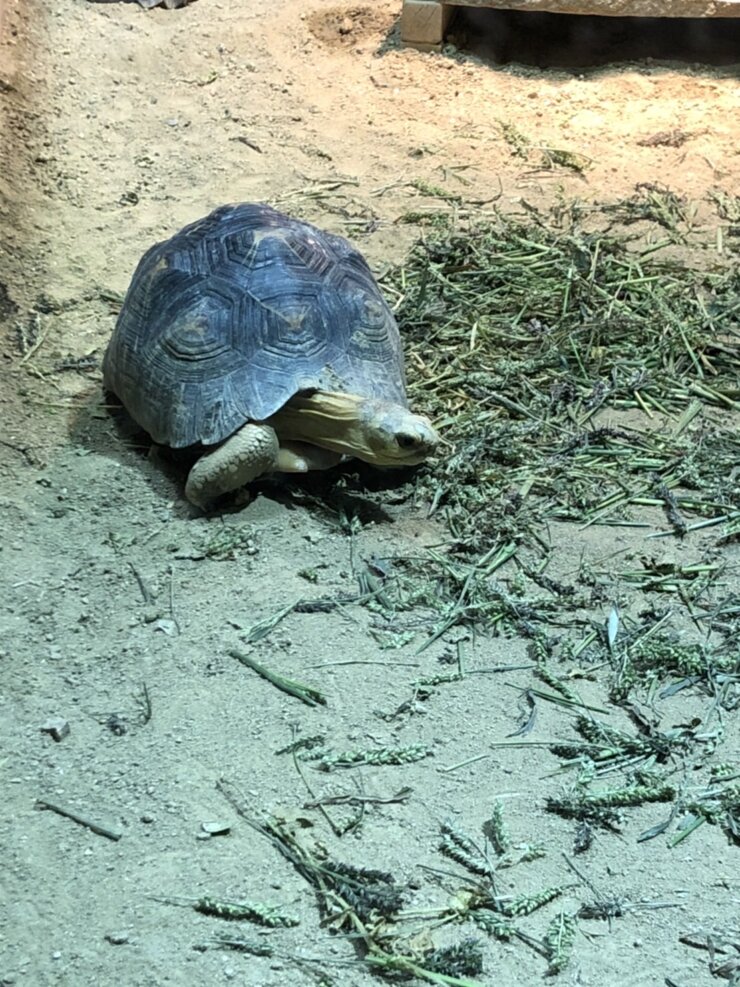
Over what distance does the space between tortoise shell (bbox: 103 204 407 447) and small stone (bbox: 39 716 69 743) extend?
4.35ft

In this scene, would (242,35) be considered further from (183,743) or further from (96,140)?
(183,743)

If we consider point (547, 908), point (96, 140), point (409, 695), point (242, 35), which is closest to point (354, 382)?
point (409, 695)

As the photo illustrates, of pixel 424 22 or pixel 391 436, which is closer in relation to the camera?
pixel 391 436

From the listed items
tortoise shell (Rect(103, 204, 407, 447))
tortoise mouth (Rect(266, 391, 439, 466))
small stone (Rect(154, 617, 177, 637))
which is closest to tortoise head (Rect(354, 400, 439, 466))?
tortoise mouth (Rect(266, 391, 439, 466))

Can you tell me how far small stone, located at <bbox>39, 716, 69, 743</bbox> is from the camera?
3391 mm

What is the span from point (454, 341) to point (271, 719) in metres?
2.49

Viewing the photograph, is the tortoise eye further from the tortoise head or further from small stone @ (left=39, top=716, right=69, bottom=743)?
small stone @ (left=39, top=716, right=69, bottom=743)

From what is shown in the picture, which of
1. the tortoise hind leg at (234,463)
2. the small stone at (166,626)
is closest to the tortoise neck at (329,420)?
the tortoise hind leg at (234,463)

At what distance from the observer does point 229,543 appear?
4266 mm

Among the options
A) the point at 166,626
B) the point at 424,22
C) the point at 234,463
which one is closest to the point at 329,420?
the point at 234,463

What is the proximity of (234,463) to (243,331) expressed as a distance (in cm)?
56

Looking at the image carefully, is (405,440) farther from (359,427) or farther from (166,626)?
(166,626)

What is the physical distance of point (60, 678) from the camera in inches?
144

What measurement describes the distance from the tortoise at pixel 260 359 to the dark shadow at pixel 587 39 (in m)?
4.27
